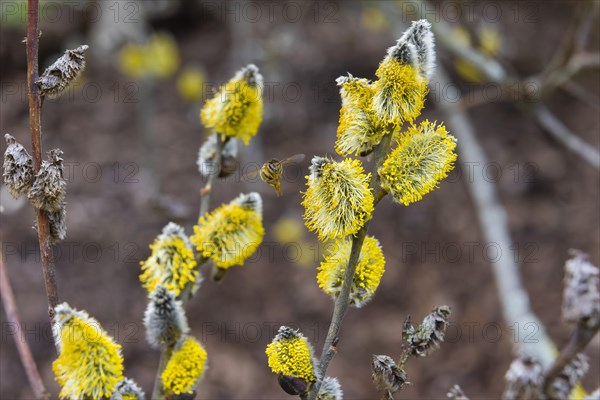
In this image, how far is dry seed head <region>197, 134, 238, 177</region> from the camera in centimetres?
135

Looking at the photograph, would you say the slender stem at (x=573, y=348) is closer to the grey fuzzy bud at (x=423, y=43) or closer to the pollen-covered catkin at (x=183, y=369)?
the grey fuzzy bud at (x=423, y=43)

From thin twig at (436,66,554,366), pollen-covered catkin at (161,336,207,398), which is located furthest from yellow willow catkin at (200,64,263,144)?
thin twig at (436,66,554,366)

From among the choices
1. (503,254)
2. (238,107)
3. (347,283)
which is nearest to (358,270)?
(347,283)

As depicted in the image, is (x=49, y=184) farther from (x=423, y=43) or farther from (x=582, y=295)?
(x=582, y=295)

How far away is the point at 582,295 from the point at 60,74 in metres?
0.82

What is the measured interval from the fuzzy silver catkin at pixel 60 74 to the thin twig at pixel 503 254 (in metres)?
1.68

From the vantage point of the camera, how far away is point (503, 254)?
9.04 feet

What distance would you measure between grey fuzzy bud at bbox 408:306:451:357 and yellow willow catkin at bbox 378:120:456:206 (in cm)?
19

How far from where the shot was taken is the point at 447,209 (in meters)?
3.68

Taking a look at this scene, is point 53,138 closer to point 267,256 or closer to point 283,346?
point 267,256

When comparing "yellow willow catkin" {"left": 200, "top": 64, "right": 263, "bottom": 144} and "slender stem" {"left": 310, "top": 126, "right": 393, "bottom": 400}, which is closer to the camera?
"slender stem" {"left": 310, "top": 126, "right": 393, "bottom": 400}

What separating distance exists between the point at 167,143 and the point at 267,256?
1.09m

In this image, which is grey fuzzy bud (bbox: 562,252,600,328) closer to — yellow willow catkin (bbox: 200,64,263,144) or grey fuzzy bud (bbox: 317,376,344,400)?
grey fuzzy bud (bbox: 317,376,344,400)

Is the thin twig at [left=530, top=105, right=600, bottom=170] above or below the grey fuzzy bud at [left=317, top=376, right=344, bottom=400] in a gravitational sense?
above
